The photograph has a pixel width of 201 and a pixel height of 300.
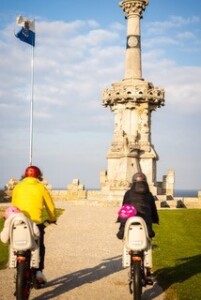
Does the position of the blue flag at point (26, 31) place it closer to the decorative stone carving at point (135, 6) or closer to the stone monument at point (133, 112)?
the stone monument at point (133, 112)

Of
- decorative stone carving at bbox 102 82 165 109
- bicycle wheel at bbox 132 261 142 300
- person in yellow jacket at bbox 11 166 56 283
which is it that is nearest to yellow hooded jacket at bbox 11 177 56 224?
person in yellow jacket at bbox 11 166 56 283

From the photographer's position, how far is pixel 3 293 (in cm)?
702

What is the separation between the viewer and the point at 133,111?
3400cm

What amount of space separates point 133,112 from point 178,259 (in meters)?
24.2

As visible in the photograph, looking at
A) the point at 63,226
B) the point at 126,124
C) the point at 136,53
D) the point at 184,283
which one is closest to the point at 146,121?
the point at 126,124

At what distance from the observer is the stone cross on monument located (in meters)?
33.0

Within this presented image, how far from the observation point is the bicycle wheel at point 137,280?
6.25 meters

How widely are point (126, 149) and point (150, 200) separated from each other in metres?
25.5

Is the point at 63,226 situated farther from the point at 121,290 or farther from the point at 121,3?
the point at 121,3

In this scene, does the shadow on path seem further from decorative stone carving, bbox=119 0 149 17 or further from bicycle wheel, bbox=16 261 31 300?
decorative stone carving, bbox=119 0 149 17

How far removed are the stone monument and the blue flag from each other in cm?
976

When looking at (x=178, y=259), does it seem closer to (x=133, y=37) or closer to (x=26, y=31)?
(x=26, y=31)

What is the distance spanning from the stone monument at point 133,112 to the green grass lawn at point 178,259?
14052mm

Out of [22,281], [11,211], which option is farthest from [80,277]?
[11,211]
